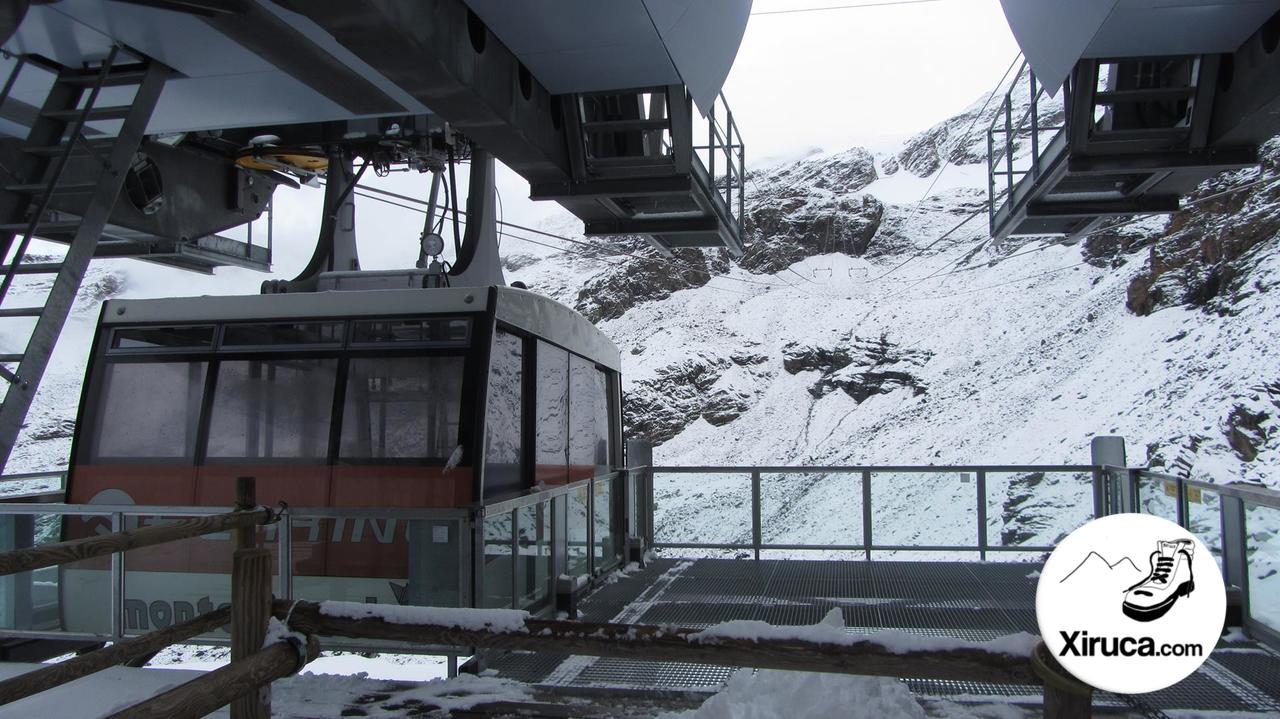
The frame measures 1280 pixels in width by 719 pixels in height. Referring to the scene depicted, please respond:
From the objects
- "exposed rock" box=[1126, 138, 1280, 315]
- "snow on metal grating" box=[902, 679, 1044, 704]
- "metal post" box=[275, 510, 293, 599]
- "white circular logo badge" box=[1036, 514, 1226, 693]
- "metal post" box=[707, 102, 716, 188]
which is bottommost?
"snow on metal grating" box=[902, 679, 1044, 704]

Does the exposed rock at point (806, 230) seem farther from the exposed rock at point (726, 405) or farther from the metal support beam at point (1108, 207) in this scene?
the metal support beam at point (1108, 207)

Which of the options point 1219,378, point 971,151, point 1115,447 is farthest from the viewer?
point 971,151

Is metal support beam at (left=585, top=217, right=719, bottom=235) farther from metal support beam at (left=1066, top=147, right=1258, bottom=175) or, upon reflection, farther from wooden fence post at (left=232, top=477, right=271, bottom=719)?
wooden fence post at (left=232, top=477, right=271, bottom=719)

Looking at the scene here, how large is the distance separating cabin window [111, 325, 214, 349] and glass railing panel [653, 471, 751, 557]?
5.46 m

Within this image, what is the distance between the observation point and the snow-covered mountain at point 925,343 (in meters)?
19.5

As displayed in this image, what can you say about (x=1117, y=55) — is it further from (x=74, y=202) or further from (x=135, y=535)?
(x=74, y=202)

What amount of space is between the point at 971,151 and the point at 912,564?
51.0 meters

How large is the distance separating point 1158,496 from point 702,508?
4.69 meters

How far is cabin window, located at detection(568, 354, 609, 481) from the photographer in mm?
8625

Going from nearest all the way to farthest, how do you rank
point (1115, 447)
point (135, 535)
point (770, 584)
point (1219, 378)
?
point (135, 535)
point (770, 584)
point (1115, 447)
point (1219, 378)

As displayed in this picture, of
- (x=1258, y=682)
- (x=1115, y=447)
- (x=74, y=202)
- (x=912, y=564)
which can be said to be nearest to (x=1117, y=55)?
(x=1258, y=682)

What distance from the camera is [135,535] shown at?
331 cm

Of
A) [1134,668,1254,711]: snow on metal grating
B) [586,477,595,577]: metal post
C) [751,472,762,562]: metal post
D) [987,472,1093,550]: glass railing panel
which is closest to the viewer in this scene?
[1134,668,1254,711]: snow on metal grating

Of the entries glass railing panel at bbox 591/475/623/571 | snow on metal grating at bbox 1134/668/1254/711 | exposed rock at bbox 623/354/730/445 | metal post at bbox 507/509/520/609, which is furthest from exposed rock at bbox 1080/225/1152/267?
metal post at bbox 507/509/520/609
